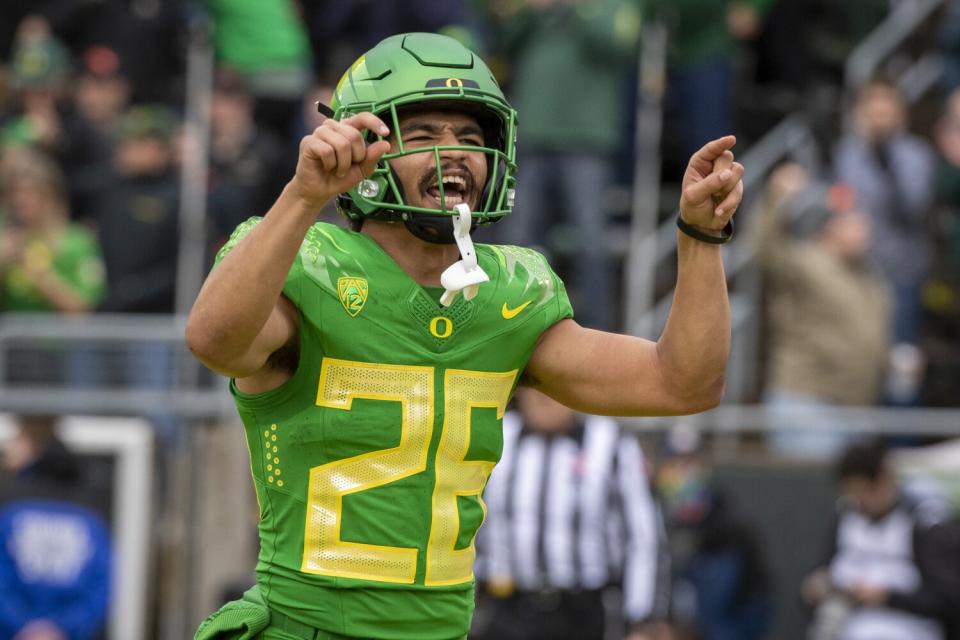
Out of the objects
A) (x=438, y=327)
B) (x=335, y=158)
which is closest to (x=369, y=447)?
(x=438, y=327)

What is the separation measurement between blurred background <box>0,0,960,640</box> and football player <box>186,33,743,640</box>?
4.65m

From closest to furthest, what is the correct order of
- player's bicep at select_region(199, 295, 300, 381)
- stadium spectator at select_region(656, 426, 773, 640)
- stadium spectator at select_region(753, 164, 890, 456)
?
1. player's bicep at select_region(199, 295, 300, 381)
2. stadium spectator at select_region(656, 426, 773, 640)
3. stadium spectator at select_region(753, 164, 890, 456)

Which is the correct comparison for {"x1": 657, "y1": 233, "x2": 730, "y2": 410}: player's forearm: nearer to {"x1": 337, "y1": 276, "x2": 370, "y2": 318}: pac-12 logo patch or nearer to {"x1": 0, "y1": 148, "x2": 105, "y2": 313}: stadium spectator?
{"x1": 337, "y1": 276, "x2": 370, "y2": 318}: pac-12 logo patch

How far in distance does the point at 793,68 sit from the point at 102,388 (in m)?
5.64

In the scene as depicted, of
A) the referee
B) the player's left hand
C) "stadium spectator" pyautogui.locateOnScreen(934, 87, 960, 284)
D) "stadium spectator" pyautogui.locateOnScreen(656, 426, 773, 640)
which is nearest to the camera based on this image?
the player's left hand

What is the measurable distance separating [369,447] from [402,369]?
18 centimetres

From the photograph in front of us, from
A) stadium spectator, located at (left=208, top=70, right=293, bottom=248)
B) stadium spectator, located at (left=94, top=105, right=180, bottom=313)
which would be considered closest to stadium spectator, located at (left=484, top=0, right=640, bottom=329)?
stadium spectator, located at (left=208, top=70, right=293, bottom=248)

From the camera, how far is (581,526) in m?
7.87

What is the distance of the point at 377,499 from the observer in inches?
146

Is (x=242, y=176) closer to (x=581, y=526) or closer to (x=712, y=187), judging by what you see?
(x=581, y=526)

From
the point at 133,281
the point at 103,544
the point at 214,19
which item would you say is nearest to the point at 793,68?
the point at 214,19

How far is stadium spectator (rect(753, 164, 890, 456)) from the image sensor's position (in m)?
9.90

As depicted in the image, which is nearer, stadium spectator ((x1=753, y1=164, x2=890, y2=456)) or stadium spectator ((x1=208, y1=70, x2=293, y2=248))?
stadium spectator ((x1=753, y1=164, x2=890, y2=456))

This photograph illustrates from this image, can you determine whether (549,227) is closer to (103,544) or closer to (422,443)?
(103,544)
